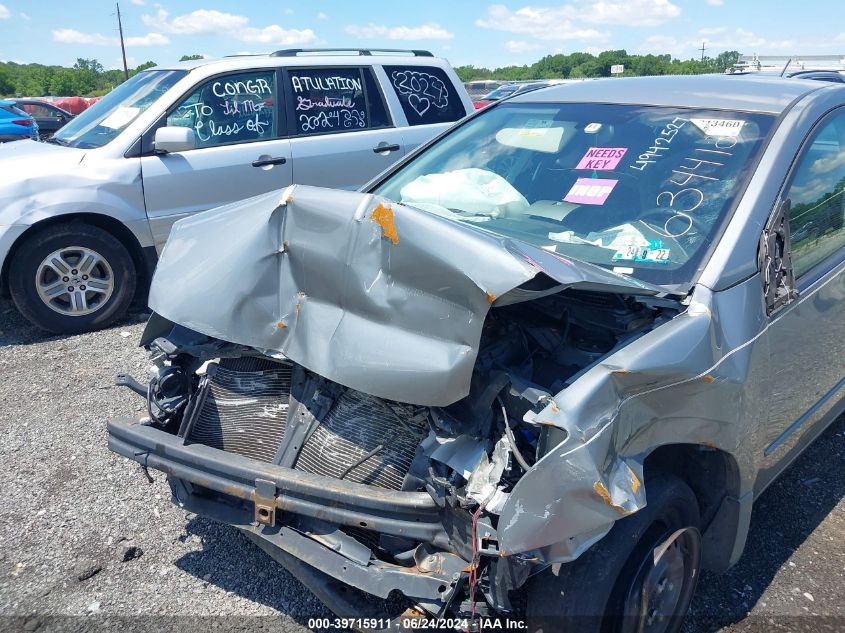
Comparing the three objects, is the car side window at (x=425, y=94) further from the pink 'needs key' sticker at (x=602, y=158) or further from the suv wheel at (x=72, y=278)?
the pink 'needs key' sticker at (x=602, y=158)

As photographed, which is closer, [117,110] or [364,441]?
[364,441]

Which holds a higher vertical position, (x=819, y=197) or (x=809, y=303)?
(x=819, y=197)

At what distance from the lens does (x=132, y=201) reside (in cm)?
547

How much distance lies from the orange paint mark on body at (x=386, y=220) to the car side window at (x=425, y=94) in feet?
15.3

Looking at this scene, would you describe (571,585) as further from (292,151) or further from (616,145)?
(292,151)

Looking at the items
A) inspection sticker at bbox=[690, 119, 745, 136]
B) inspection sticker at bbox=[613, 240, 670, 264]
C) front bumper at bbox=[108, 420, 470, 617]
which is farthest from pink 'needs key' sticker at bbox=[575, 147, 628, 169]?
front bumper at bbox=[108, 420, 470, 617]

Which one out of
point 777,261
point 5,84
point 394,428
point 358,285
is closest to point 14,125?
point 358,285

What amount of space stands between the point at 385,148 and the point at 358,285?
4.34 m

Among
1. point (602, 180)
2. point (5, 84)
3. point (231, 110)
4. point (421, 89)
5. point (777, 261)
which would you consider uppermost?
point (602, 180)

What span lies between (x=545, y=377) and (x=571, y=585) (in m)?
0.68

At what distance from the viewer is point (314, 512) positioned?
2.24 metres

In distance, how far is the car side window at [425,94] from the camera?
673cm

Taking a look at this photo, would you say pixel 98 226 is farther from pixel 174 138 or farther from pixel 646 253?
pixel 646 253

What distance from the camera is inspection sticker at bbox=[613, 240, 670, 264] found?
263cm
